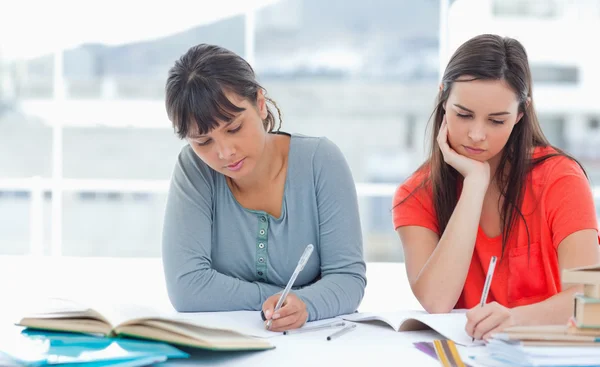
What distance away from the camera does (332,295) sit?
1440 millimetres

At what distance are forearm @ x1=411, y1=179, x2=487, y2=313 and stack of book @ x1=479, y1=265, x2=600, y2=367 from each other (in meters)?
0.46

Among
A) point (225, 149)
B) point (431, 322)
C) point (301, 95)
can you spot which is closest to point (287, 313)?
point (431, 322)

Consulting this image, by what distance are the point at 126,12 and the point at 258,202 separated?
21.2 ft

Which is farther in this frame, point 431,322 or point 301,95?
point 301,95

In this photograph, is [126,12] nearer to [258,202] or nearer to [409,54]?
[258,202]

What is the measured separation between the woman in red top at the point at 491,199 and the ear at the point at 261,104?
0.33m

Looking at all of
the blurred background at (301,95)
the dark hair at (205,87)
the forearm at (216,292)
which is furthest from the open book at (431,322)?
the blurred background at (301,95)

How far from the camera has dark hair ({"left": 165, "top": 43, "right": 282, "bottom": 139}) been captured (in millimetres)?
1438

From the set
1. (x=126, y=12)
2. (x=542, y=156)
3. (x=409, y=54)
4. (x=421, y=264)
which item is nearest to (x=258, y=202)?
(x=421, y=264)

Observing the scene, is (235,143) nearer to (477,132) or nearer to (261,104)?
(261,104)

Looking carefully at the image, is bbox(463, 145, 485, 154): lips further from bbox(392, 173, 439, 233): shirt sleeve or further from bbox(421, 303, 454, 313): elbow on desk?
bbox(421, 303, 454, 313): elbow on desk

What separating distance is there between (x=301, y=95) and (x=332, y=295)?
2003cm

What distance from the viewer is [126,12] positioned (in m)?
7.66

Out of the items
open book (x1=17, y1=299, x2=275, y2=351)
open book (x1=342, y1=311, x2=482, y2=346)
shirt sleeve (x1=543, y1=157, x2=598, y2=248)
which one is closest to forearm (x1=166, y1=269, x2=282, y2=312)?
open book (x1=342, y1=311, x2=482, y2=346)
